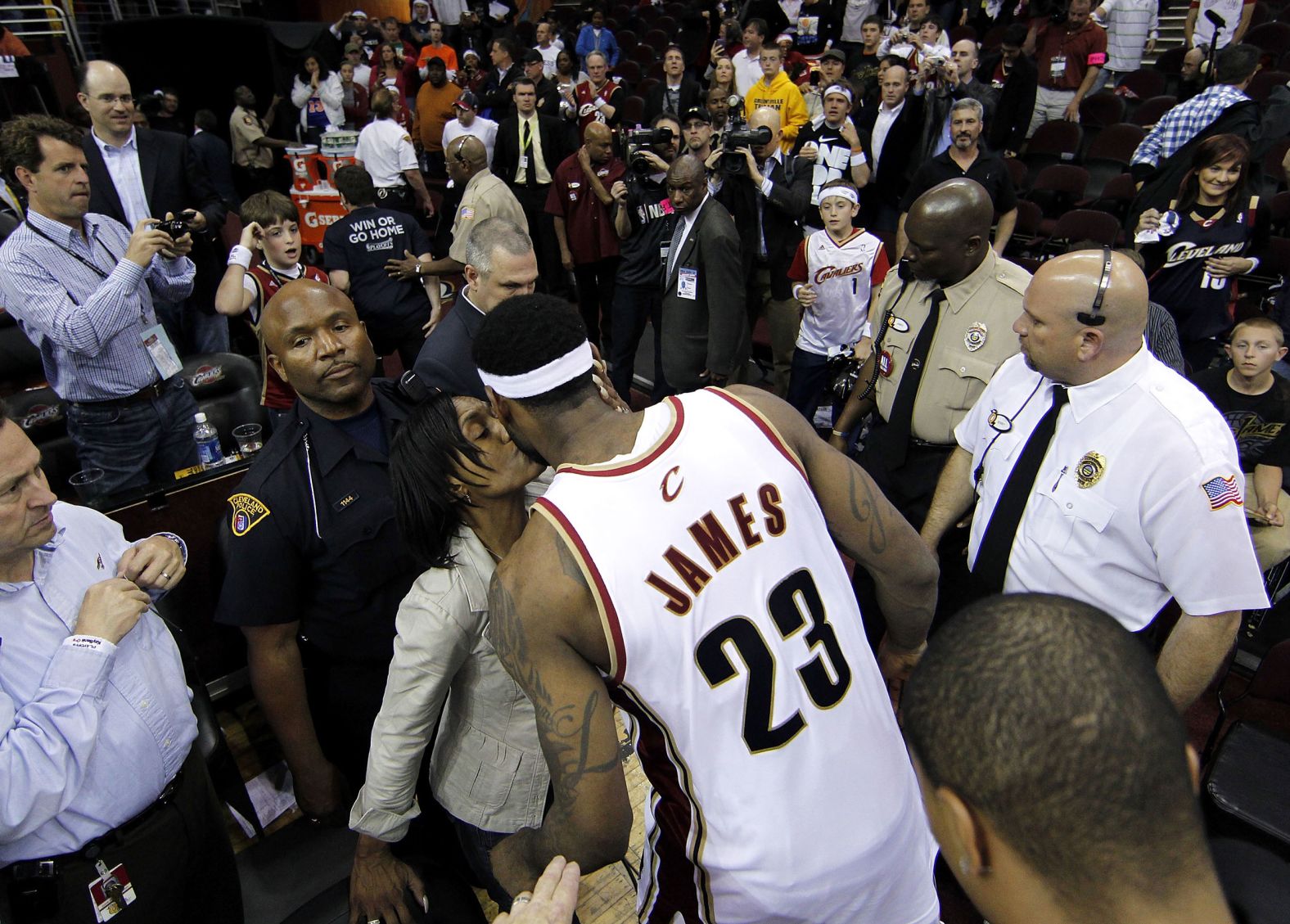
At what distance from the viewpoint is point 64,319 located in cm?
296

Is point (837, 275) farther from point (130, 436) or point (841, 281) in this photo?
point (130, 436)

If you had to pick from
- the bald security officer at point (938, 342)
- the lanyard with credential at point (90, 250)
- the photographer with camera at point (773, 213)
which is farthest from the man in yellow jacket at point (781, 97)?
the lanyard with credential at point (90, 250)

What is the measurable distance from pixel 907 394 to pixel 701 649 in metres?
1.99

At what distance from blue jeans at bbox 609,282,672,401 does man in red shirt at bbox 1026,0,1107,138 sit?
4.78 meters

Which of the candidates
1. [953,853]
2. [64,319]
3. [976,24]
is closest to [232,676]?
[64,319]

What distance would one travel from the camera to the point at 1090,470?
2.03m

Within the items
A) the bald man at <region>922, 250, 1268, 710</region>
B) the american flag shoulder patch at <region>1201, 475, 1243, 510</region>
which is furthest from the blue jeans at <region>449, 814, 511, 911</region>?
the american flag shoulder patch at <region>1201, 475, 1243, 510</region>

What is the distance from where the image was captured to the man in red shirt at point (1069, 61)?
736 centimetres

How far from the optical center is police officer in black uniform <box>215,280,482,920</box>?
1979 millimetres

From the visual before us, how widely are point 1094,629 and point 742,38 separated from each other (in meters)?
9.14

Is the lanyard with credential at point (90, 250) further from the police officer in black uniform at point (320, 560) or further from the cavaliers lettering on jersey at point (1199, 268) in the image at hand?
the cavaliers lettering on jersey at point (1199, 268)

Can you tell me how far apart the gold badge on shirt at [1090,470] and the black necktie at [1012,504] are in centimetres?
12

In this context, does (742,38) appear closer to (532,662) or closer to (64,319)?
(64,319)

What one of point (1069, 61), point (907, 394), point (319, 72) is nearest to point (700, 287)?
point (907, 394)
